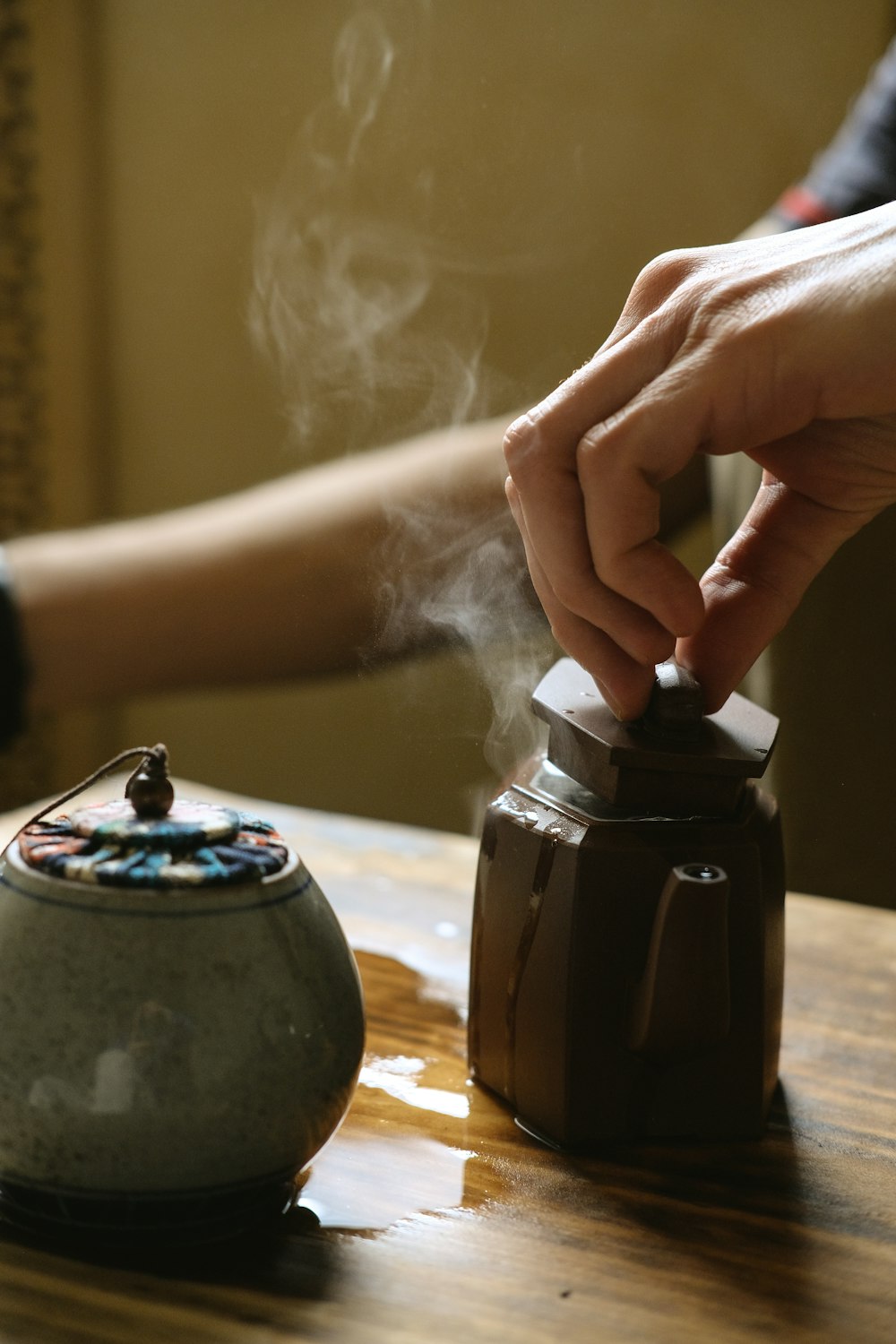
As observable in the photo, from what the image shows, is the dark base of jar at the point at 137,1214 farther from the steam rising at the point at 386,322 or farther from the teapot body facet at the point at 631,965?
the steam rising at the point at 386,322

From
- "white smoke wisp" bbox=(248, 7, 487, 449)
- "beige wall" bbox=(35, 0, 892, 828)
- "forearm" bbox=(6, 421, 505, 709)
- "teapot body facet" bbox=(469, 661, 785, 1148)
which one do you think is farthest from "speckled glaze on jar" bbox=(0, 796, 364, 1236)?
"forearm" bbox=(6, 421, 505, 709)

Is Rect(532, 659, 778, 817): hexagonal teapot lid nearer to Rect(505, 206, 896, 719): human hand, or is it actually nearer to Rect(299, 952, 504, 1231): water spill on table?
Rect(505, 206, 896, 719): human hand

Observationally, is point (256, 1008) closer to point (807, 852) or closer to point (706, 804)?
point (706, 804)

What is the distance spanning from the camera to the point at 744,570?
795 mm

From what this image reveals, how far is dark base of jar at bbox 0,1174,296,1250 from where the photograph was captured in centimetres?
53

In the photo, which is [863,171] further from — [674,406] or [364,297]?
[674,406]

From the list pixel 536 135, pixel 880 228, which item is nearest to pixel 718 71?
pixel 536 135

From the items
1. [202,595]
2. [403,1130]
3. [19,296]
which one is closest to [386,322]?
[202,595]

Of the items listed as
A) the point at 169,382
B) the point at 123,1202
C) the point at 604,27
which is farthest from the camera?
the point at 169,382

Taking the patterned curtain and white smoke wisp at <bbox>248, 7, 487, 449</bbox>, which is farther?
the patterned curtain

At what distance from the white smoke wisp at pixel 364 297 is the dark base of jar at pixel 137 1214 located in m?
0.78

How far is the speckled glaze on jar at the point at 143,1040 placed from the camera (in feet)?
1.70

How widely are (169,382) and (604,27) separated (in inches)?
46.6

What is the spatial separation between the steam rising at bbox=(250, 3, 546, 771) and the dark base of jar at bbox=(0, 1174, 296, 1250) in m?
0.54
